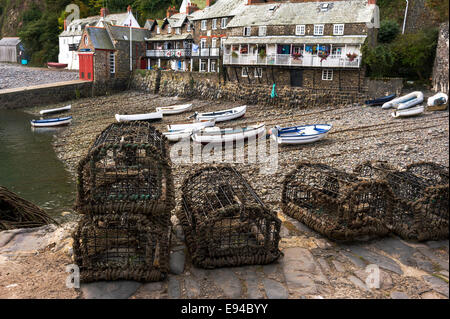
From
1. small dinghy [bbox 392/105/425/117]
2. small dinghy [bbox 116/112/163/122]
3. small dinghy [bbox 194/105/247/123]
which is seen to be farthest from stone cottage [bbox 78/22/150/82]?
small dinghy [bbox 392/105/425/117]

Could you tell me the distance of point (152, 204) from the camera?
16.4ft

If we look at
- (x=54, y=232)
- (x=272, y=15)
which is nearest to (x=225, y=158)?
(x=54, y=232)

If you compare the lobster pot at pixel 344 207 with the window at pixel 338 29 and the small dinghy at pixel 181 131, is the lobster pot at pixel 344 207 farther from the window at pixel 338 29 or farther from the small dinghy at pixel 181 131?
the window at pixel 338 29

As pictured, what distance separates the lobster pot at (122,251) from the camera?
443 centimetres

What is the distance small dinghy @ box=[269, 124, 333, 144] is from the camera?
17.4m

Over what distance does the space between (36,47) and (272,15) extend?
152ft

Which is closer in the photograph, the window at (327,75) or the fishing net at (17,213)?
the fishing net at (17,213)

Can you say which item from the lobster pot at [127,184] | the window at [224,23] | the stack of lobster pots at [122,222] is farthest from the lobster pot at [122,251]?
the window at [224,23]

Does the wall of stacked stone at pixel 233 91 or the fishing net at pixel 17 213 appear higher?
the wall of stacked stone at pixel 233 91

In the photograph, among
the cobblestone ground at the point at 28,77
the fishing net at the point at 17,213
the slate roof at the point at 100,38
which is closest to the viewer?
the fishing net at the point at 17,213

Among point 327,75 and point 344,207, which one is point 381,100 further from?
point 344,207

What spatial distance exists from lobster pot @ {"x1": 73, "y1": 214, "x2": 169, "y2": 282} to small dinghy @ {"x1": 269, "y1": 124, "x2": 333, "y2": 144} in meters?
13.0

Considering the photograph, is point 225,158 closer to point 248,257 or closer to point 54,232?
point 54,232
